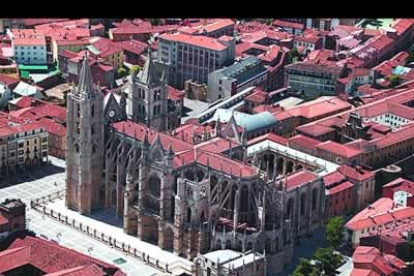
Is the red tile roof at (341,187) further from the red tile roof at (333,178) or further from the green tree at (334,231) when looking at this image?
the green tree at (334,231)

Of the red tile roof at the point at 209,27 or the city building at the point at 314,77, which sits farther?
the red tile roof at the point at 209,27

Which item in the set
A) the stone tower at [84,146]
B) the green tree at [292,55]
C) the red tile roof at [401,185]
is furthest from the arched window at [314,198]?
the green tree at [292,55]

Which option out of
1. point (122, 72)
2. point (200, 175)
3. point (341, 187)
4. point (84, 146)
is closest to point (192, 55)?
point (122, 72)

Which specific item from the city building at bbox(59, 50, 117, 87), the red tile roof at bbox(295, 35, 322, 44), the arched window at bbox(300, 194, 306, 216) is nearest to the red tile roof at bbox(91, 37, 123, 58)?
the city building at bbox(59, 50, 117, 87)

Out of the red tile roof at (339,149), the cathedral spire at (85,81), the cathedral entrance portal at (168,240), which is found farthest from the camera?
the red tile roof at (339,149)

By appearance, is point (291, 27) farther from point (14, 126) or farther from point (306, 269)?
point (306, 269)

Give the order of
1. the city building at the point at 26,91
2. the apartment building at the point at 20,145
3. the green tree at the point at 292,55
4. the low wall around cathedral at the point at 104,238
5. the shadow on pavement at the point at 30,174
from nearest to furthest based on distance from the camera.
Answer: the low wall around cathedral at the point at 104,238 → the shadow on pavement at the point at 30,174 → the apartment building at the point at 20,145 → the city building at the point at 26,91 → the green tree at the point at 292,55

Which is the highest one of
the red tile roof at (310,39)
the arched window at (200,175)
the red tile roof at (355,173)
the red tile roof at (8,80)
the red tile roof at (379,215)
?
the red tile roof at (310,39)

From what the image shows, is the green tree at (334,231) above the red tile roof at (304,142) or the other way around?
the other way around
